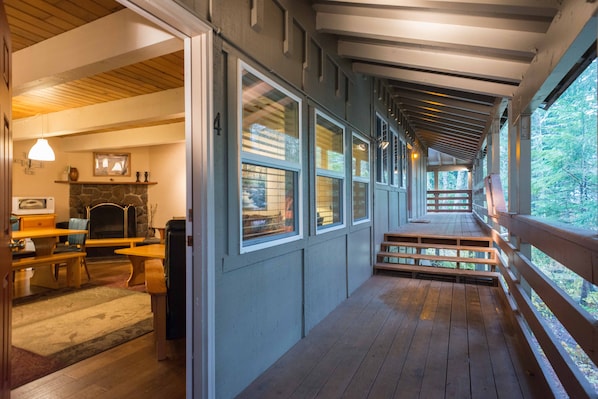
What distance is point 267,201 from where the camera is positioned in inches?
94.9

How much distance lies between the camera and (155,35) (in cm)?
207

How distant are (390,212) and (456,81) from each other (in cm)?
312

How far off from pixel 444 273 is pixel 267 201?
341cm

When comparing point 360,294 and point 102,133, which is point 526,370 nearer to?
point 360,294

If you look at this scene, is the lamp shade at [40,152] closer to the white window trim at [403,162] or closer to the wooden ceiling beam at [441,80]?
the wooden ceiling beam at [441,80]

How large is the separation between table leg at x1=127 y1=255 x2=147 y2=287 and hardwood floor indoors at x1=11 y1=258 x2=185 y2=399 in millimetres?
1982

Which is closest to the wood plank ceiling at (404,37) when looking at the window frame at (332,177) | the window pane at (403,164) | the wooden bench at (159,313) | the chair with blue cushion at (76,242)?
the window frame at (332,177)

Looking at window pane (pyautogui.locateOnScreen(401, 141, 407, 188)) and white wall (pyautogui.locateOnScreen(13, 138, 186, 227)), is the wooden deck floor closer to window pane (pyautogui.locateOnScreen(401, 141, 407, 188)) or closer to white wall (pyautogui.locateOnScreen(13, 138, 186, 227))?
window pane (pyautogui.locateOnScreen(401, 141, 407, 188))

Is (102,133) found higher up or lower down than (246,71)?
higher up

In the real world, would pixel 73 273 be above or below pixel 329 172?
below

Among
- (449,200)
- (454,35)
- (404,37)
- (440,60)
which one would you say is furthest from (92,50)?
(449,200)

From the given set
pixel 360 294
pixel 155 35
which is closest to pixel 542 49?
pixel 155 35

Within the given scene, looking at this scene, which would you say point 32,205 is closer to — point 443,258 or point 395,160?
point 395,160

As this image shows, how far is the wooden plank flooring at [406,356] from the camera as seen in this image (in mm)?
2045
